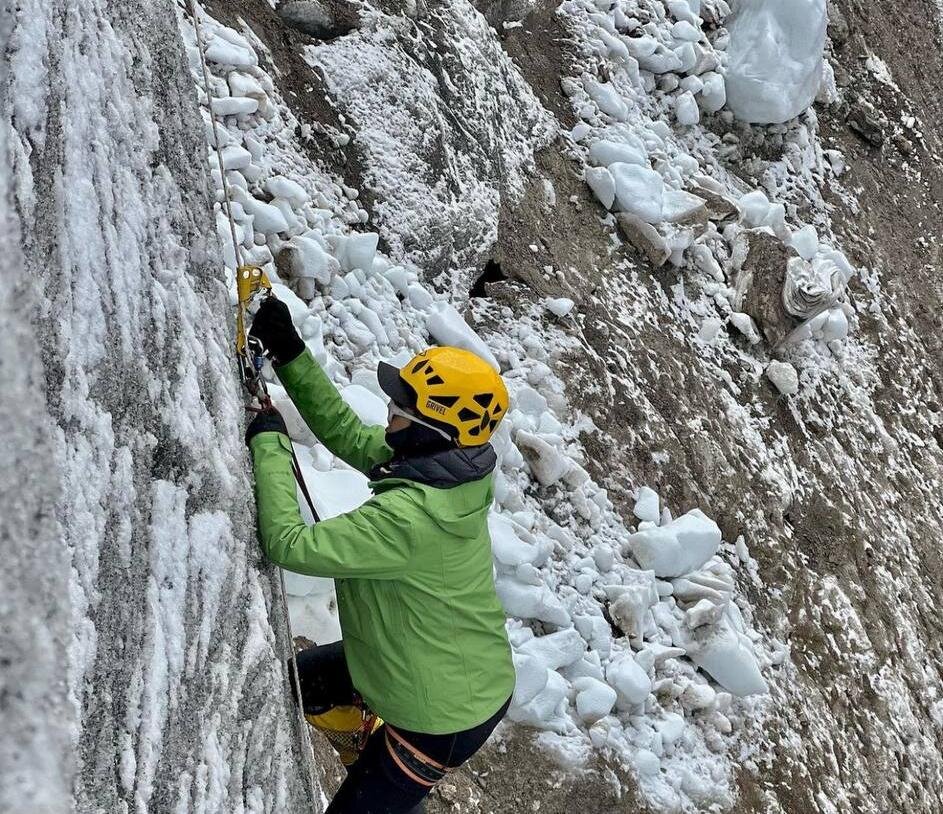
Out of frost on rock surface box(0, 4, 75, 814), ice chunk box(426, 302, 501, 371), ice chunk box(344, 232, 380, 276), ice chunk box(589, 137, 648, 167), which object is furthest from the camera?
ice chunk box(589, 137, 648, 167)

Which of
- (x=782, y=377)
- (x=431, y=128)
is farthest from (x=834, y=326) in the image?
(x=431, y=128)

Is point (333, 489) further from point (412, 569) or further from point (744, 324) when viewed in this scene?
point (744, 324)

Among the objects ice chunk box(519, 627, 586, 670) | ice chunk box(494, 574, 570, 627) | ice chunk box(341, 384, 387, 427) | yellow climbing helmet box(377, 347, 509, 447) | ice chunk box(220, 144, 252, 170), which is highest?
yellow climbing helmet box(377, 347, 509, 447)

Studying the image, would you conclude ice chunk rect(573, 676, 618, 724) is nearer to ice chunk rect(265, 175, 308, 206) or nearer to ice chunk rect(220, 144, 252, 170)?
ice chunk rect(265, 175, 308, 206)

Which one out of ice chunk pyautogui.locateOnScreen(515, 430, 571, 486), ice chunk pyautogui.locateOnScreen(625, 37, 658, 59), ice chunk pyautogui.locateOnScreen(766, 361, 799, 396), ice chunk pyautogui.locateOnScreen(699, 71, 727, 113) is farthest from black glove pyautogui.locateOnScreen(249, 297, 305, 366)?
ice chunk pyautogui.locateOnScreen(699, 71, 727, 113)

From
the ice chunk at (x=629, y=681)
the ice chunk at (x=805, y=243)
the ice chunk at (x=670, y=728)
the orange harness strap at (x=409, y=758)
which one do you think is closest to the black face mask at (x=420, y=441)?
the orange harness strap at (x=409, y=758)

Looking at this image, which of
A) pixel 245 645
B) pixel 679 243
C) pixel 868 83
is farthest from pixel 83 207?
pixel 868 83

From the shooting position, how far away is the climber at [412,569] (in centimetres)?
236

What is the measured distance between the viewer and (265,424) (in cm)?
240

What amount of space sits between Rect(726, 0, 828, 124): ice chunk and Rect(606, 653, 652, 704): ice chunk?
5.87m

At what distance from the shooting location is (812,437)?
730 cm

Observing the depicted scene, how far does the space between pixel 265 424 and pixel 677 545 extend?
359 centimetres

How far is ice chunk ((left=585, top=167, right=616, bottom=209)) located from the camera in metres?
6.96

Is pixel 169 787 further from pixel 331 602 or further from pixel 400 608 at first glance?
pixel 331 602
